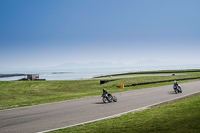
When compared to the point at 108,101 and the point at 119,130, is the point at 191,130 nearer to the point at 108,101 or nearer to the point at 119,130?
the point at 119,130

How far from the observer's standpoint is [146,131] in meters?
8.51

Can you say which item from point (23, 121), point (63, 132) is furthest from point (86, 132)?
point (23, 121)

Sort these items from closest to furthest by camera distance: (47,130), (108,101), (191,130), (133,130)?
1. (191,130)
2. (133,130)
3. (47,130)
4. (108,101)

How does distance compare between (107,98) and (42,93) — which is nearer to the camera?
(107,98)

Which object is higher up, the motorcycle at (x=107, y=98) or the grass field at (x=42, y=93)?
the motorcycle at (x=107, y=98)

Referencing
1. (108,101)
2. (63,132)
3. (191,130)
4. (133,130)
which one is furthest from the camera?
(108,101)

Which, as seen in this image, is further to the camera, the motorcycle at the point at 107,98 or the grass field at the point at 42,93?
the grass field at the point at 42,93

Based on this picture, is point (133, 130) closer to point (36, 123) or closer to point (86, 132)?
point (86, 132)

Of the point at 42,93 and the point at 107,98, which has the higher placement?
the point at 107,98

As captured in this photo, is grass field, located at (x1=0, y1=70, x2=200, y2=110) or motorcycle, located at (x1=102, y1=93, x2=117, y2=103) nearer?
motorcycle, located at (x1=102, y1=93, x2=117, y2=103)

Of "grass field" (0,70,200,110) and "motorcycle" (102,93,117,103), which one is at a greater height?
"motorcycle" (102,93,117,103)

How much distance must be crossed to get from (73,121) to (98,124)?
1805 mm

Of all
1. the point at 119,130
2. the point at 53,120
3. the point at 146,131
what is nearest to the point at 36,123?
the point at 53,120

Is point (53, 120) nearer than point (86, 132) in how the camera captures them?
No
